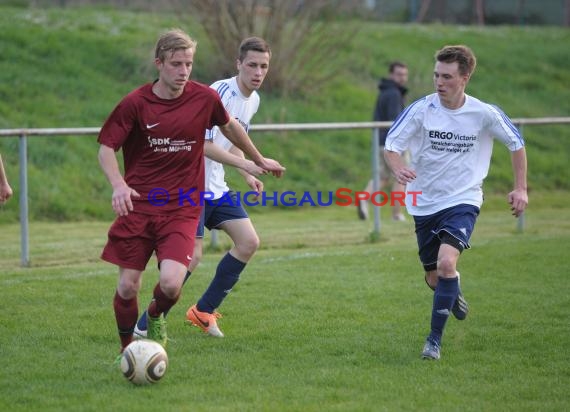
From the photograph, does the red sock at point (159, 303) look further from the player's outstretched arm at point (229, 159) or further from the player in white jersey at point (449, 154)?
the player in white jersey at point (449, 154)

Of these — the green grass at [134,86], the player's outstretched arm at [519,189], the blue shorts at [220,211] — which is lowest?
the green grass at [134,86]

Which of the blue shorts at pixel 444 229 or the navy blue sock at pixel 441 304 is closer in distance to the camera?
the navy blue sock at pixel 441 304

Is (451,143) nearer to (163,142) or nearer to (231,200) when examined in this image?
(231,200)

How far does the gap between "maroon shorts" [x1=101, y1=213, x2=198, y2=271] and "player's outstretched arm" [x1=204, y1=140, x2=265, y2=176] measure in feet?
2.10

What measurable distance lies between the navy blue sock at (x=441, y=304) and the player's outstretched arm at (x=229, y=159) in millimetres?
1476

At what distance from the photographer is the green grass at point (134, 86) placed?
626 inches

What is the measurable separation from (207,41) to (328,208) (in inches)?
194

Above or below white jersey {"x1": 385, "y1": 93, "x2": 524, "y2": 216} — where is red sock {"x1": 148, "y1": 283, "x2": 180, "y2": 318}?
below

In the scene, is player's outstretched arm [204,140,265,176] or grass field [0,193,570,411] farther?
player's outstretched arm [204,140,265,176]

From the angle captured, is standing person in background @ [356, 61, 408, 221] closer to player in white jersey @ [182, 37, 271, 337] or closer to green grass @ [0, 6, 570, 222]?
green grass @ [0, 6, 570, 222]

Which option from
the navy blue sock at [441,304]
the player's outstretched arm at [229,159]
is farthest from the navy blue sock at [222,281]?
the navy blue sock at [441,304]

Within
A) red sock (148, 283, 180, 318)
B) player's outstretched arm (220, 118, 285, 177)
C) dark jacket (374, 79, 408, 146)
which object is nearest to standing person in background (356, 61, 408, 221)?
dark jacket (374, 79, 408, 146)

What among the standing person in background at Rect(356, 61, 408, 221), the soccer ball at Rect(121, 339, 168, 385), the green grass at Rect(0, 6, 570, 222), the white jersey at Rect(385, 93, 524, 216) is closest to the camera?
the soccer ball at Rect(121, 339, 168, 385)

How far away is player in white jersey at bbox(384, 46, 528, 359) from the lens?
6.97 metres
